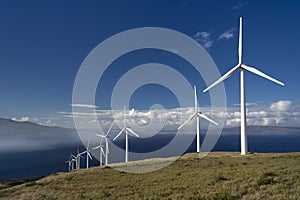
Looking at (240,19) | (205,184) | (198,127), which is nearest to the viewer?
(205,184)

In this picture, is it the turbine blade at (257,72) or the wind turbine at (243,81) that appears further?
the wind turbine at (243,81)

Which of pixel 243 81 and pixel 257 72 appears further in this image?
pixel 243 81

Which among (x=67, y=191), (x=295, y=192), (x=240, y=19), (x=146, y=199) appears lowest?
(x=67, y=191)

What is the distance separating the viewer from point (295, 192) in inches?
476

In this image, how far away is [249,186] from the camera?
47.3 ft

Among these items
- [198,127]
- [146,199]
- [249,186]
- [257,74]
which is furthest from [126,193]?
[198,127]

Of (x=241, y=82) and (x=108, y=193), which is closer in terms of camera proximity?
(x=108, y=193)

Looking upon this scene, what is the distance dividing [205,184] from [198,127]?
142 ft

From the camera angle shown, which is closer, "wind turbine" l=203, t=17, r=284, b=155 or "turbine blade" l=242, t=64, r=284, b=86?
"turbine blade" l=242, t=64, r=284, b=86

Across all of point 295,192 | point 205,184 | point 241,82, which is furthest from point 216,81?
point 295,192

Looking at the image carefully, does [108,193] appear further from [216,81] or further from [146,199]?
[216,81]

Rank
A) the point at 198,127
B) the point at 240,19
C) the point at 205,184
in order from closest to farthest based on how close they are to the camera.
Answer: the point at 205,184
the point at 240,19
the point at 198,127

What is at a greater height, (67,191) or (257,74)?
(257,74)

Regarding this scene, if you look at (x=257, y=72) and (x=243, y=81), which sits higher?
(x=257, y=72)
